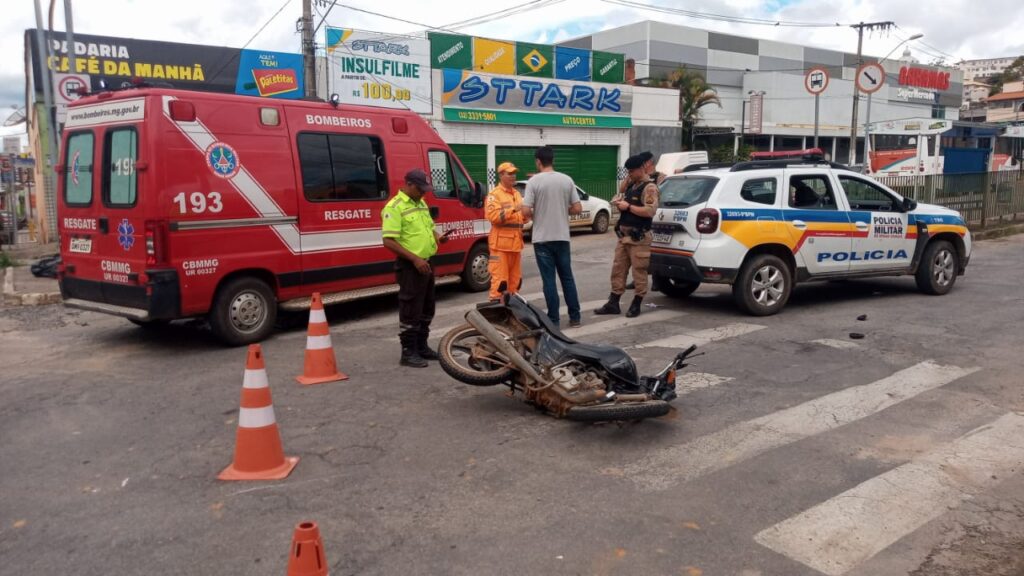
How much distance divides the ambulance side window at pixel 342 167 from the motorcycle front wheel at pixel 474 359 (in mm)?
3336

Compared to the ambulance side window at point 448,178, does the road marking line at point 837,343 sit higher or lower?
lower

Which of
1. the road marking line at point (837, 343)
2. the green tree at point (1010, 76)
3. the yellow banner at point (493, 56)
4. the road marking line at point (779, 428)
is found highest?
the green tree at point (1010, 76)

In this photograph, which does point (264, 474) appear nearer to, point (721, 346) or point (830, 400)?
point (830, 400)

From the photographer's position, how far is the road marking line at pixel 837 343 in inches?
283

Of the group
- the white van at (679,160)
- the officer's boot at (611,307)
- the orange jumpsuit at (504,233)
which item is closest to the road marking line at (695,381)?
the orange jumpsuit at (504,233)

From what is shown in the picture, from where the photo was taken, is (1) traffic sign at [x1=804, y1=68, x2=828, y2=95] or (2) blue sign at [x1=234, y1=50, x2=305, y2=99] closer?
(1) traffic sign at [x1=804, y1=68, x2=828, y2=95]

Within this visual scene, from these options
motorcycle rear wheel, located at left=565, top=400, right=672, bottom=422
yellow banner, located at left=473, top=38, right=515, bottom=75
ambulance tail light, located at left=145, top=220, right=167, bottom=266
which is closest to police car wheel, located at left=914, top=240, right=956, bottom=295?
motorcycle rear wheel, located at left=565, top=400, right=672, bottom=422

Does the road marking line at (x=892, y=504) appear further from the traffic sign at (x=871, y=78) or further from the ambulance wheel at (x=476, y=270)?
the traffic sign at (x=871, y=78)

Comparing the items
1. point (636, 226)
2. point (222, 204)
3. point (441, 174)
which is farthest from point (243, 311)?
point (636, 226)

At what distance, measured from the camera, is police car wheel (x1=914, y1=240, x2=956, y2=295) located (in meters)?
9.62

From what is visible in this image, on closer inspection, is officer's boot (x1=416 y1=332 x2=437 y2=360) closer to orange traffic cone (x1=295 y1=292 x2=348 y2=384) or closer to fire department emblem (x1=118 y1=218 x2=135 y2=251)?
orange traffic cone (x1=295 y1=292 x2=348 y2=384)

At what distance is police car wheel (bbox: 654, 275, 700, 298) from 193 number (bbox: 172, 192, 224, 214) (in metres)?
5.25

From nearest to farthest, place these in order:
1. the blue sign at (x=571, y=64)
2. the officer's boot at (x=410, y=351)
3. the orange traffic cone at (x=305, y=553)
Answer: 1. the orange traffic cone at (x=305, y=553)
2. the officer's boot at (x=410, y=351)
3. the blue sign at (x=571, y=64)

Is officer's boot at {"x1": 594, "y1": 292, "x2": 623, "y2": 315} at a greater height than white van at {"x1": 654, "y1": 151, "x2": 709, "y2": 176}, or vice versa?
white van at {"x1": 654, "y1": 151, "x2": 709, "y2": 176}
